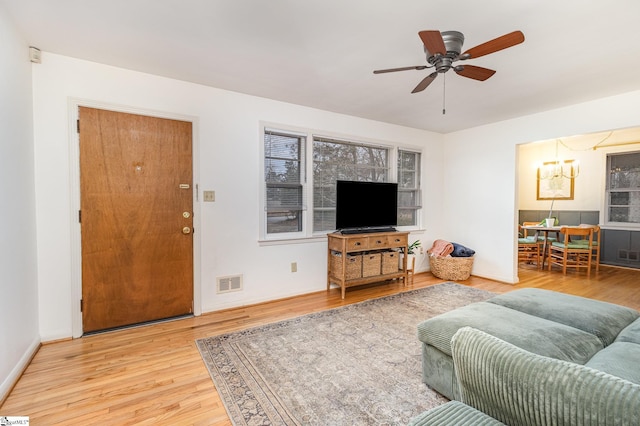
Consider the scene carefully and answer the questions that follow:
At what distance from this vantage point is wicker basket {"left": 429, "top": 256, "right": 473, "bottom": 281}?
4.66 meters

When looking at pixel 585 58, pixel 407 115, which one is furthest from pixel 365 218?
pixel 585 58

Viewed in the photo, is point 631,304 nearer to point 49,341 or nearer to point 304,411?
point 304,411

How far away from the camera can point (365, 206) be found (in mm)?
4176

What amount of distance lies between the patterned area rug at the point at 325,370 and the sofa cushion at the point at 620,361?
2.76ft

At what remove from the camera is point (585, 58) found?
2.56 m

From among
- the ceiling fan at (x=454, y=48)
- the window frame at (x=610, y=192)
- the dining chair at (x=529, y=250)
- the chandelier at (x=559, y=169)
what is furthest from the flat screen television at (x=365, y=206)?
the window frame at (x=610, y=192)

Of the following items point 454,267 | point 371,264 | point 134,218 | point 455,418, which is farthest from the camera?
point 454,267

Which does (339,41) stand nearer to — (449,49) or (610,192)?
(449,49)

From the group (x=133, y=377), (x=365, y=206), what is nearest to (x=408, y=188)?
(x=365, y=206)

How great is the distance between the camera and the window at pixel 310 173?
3755mm

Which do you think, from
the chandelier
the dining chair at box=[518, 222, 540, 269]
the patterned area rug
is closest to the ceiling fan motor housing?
the patterned area rug

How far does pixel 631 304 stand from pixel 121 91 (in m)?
6.20

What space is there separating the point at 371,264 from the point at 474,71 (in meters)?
2.59

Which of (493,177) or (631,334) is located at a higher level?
(493,177)
